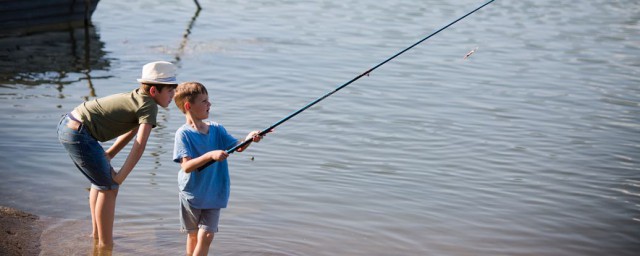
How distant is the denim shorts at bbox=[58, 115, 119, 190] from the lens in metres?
5.18

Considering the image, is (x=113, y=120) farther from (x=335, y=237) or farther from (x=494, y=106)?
(x=494, y=106)

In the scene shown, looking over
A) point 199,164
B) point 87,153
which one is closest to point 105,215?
point 87,153

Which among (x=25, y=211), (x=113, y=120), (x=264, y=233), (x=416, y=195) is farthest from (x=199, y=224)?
(x=416, y=195)

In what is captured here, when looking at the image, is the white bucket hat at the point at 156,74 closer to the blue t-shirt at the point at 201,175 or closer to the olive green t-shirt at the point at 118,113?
the olive green t-shirt at the point at 118,113

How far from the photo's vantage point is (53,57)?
45.9ft

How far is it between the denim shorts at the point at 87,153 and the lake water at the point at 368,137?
57 cm

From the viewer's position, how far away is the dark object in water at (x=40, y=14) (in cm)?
1595

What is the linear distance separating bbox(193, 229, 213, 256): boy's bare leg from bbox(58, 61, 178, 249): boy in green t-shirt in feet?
1.95

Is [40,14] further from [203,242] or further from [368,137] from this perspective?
[203,242]

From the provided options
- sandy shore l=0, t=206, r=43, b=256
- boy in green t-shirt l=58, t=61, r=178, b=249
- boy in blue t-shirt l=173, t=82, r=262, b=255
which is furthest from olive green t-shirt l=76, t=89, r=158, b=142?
sandy shore l=0, t=206, r=43, b=256

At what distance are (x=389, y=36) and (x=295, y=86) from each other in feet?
17.1

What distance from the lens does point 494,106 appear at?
11.1 meters

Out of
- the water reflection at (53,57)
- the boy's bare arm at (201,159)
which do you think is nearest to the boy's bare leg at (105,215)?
the boy's bare arm at (201,159)

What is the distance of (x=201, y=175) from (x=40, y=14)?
12940mm
